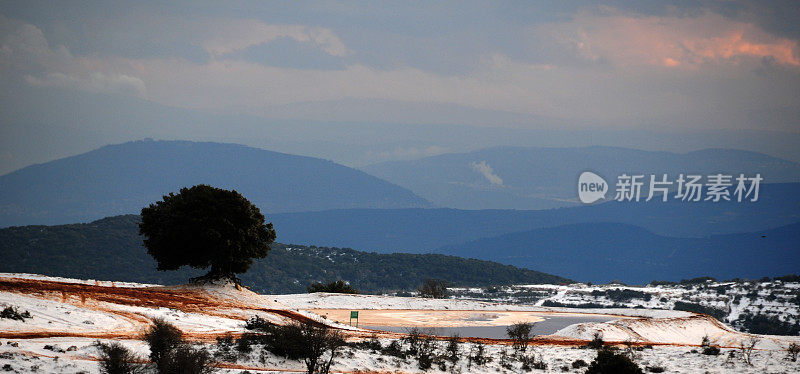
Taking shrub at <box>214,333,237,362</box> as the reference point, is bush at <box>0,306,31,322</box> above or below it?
above

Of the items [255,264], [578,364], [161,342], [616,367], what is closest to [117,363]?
[161,342]

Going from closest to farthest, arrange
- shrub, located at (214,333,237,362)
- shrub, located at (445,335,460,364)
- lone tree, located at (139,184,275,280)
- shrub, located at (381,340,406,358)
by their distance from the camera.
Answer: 1. shrub, located at (214,333,237,362)
2. shrub, located at (381,340,406,358)
3. shrub, located at (445,335,460,364)
4. lone tree, located at (139,184,275,280)

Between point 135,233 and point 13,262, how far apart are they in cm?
2422

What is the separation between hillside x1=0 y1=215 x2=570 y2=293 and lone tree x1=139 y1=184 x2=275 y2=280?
60324 mm

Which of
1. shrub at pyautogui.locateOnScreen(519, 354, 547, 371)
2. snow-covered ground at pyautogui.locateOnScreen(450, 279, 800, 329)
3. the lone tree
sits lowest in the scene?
shrub at pyautogui.locateOnScreen(519, 354, 547, 371)

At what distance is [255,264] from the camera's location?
119m

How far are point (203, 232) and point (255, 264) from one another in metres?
77.6

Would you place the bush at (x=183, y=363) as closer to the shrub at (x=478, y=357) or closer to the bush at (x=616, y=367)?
the shrub at (x=478, y=357)

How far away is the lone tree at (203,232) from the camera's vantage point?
4319cm

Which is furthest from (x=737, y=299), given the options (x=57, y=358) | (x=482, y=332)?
(x=57, y=358)

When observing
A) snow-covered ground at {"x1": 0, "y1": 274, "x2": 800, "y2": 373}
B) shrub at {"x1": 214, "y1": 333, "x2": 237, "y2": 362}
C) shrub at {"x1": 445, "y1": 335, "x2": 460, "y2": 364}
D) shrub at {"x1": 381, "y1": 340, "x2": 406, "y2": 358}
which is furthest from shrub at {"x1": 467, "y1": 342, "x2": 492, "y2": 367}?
shrub at {"x1": 214, "y1": 333, "x2": 237, "y2": 362}

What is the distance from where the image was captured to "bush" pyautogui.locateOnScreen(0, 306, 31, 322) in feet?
85.6

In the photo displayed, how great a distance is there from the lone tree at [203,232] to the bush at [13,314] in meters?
16.1

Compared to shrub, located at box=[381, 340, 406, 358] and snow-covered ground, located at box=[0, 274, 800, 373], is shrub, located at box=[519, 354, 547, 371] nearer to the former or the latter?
snow-covered ground, located at box=[0, 274, 800, 373]
